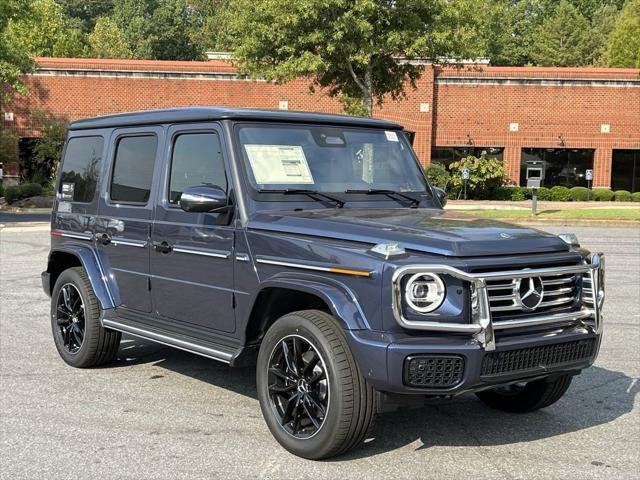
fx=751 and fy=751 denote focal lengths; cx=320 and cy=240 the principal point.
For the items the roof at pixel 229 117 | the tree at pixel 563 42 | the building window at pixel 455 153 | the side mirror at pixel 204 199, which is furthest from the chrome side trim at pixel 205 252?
the tree at pixel 563 42

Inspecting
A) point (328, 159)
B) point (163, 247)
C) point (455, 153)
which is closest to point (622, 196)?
point (455, 153)

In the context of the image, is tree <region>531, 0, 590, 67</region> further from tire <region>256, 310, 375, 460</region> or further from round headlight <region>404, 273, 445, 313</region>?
round headlight <region>404, 273, 445, 313</region>

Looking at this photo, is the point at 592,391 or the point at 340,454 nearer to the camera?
the point at 340,454

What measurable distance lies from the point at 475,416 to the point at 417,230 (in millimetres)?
1639

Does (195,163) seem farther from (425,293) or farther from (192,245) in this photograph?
(425,293)

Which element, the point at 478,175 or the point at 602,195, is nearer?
the point at 478,175

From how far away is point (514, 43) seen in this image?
80.2m

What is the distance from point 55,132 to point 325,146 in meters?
35.6

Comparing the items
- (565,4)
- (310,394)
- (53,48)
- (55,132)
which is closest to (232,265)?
(310,394)

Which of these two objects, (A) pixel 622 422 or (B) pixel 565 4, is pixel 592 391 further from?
(B) pixel 565 4

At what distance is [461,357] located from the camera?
380 cm

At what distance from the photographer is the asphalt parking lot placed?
4129 mm

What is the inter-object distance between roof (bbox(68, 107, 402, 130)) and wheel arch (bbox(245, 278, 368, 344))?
1262 millimetres

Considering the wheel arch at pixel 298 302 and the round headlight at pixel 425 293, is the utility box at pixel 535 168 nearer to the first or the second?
the wheel arch at pixel 298 302
